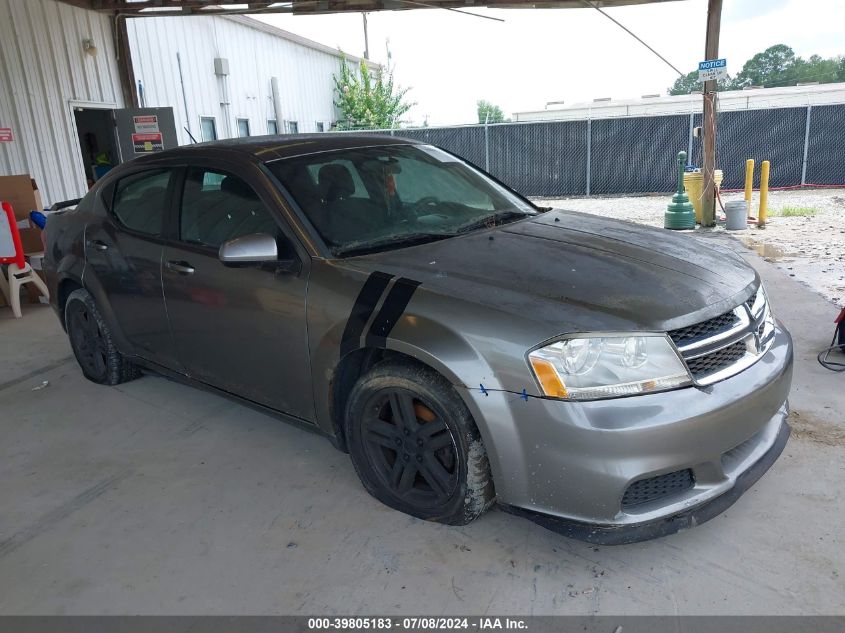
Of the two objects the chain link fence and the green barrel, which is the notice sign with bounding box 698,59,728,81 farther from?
the chain link fence

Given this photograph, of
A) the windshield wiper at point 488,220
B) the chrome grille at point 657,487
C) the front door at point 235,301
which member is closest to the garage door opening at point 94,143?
the front door at point 235,301

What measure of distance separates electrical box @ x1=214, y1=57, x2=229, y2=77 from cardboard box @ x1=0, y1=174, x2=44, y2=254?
7.92m

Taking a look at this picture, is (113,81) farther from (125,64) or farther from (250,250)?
(250,250)

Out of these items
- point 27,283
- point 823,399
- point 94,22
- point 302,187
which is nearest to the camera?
point 302,187

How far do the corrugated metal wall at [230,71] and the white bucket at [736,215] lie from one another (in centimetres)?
1034

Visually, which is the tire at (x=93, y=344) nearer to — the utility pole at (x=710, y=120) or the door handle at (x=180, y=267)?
the door handle at (x=180, y=267)

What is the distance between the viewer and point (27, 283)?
7453 millimetres

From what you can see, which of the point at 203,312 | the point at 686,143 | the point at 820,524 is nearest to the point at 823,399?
the point at 820,524

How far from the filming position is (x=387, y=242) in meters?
2.92

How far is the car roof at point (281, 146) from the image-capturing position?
129 inches

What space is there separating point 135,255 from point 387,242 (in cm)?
167

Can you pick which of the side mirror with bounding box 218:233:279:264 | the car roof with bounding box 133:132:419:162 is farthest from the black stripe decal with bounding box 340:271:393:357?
the car roof with bounding box 133:132:419:162

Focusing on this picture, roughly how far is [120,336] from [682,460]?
337 cm

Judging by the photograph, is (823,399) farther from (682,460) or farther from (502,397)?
(502,397)
